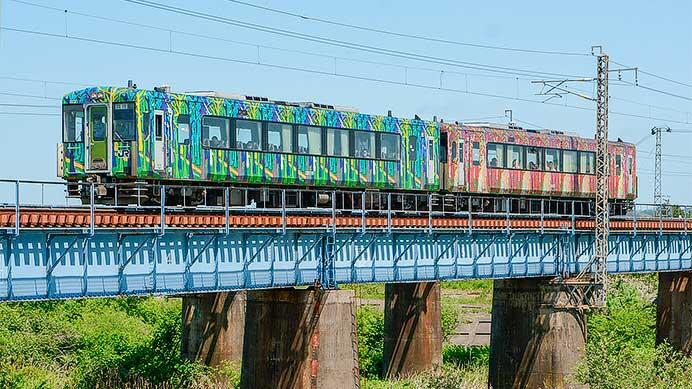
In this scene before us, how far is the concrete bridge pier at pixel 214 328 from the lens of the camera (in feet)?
157

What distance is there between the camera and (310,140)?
1436 inches

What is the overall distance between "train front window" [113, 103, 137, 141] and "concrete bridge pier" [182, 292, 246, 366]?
55.1 ft

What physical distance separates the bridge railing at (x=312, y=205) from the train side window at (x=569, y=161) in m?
1.46

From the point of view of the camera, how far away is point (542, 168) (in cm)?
4681

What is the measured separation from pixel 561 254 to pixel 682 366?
22.0ft

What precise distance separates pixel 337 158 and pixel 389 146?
308 cm

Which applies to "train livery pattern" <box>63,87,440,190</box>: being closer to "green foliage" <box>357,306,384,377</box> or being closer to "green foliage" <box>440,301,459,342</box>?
"green foliage" <box>357,306,384,377</box>

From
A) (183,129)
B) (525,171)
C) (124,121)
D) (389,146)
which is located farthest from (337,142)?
(525,171)

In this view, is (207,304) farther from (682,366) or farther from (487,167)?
(682,366)

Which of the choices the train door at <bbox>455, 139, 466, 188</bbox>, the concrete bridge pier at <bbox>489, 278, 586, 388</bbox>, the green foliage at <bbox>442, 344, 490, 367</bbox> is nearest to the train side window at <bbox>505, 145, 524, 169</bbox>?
the train door at <bbox>455, 139, 466, 188</bbox>

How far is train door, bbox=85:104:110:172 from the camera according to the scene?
104 ft

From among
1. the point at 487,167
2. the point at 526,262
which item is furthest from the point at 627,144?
the point at 526,262

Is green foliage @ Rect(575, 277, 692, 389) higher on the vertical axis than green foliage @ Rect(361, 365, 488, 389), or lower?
higher

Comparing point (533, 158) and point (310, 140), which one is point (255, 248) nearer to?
point (310, 140)
